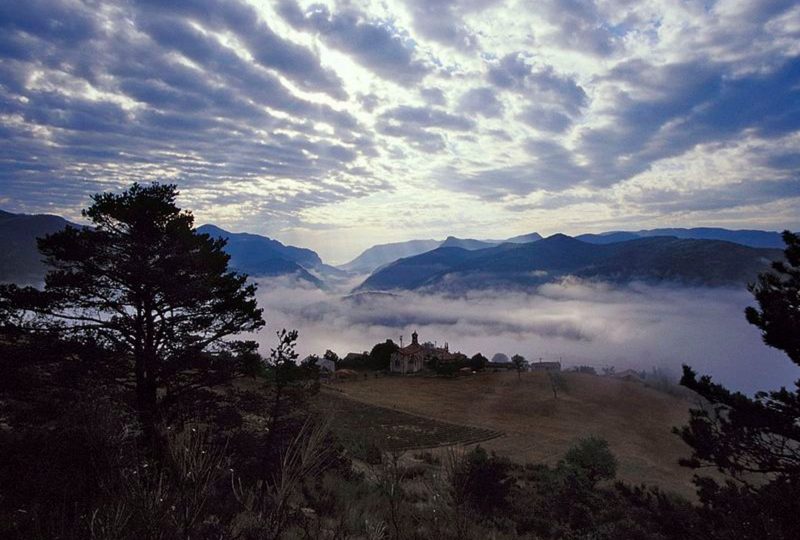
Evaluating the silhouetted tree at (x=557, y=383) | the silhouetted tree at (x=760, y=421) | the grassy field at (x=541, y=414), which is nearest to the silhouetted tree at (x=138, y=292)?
the silhouetted tree at (x=760, y=421)

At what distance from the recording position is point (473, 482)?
50.5 ft

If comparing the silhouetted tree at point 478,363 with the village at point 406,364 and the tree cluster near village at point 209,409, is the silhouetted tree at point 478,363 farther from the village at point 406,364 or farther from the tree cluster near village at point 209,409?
the tree cluster near village at point 209,409

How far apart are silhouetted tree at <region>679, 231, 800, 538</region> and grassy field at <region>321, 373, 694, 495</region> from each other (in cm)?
1859

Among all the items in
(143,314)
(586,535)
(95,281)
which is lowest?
(586,535)

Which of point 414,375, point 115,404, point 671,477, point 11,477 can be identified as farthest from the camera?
point 414,375

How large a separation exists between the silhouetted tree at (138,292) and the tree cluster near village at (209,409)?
5cm

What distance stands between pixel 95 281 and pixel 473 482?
1404 cm

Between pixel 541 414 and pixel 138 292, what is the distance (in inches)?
1967

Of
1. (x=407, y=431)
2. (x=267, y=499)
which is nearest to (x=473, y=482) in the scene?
(x=267, y=499)

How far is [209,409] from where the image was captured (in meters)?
14.9

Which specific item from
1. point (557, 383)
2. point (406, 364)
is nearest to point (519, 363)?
point (557, 383)

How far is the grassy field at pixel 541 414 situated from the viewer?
36.1 metres

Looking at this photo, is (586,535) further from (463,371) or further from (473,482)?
(463,371)

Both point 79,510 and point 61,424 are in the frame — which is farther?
point 61,424
